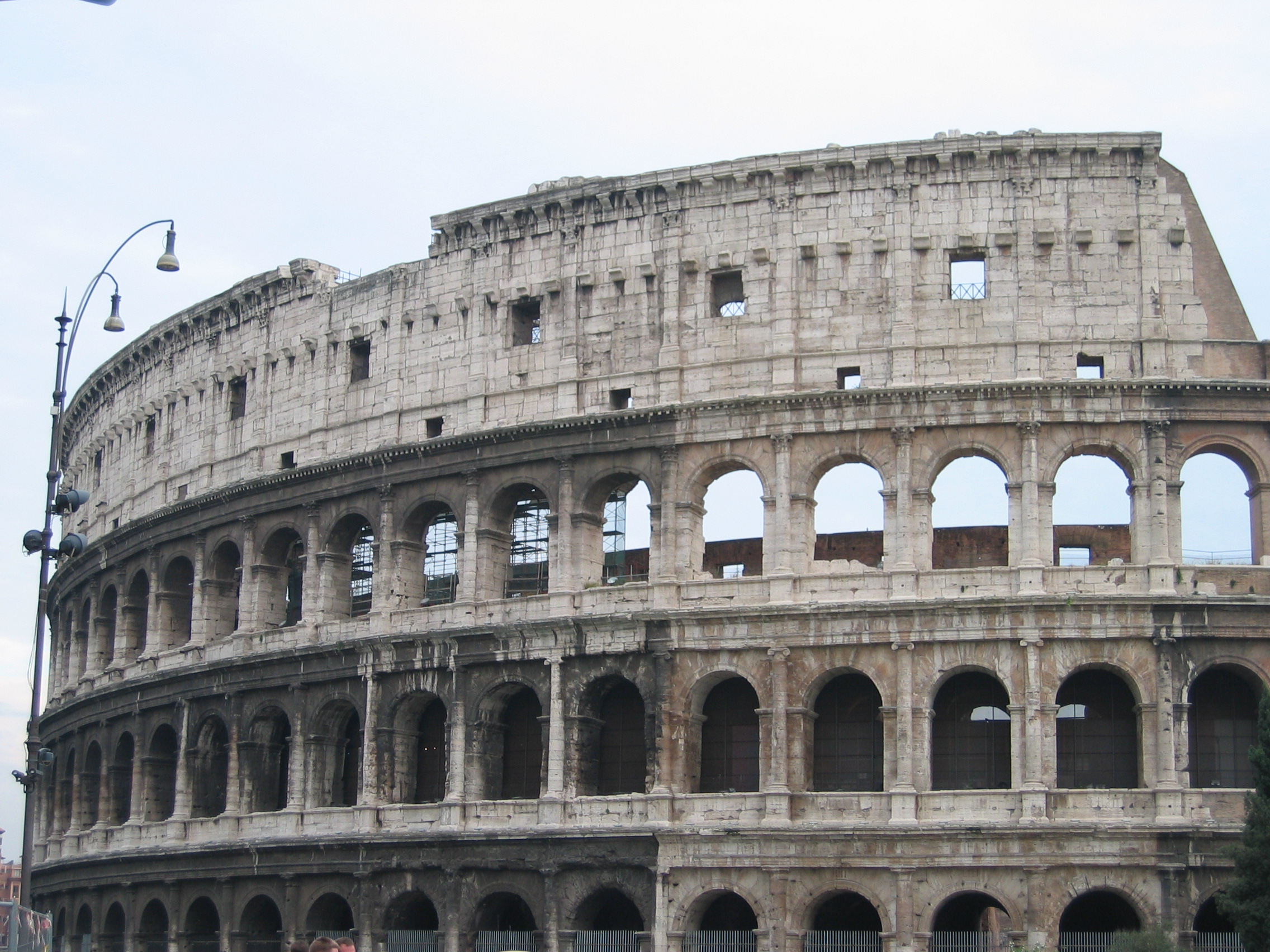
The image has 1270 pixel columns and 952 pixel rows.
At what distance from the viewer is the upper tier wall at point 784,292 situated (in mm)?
36531

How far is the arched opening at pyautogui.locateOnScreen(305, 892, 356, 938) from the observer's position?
135 ft

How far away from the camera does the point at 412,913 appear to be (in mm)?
40219

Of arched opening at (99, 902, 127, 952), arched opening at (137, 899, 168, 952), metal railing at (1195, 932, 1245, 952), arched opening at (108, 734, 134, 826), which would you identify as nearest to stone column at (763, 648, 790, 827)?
metal railing at (1195, 932, 1245, 952)

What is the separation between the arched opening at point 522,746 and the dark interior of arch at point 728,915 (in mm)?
4663

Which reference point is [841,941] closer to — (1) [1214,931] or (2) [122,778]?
(1) [1214,931]

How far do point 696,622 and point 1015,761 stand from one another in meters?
6.72

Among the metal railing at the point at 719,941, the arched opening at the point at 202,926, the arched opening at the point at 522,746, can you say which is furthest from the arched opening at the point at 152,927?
the metal railing at the point at 719,941

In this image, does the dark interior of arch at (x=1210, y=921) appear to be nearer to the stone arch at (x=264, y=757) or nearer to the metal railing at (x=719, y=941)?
the metal railing at (x=719, y=941)

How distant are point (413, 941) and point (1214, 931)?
52.2 ft

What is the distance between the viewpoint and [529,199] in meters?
41.2

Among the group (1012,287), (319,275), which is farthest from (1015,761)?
(319,275)

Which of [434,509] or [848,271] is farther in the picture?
[434,509]

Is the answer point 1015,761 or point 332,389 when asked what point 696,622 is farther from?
point 332,389

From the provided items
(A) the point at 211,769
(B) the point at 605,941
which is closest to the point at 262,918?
(A) the point at 211,769
